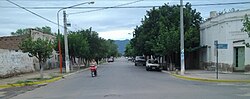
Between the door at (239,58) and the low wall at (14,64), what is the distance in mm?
20752

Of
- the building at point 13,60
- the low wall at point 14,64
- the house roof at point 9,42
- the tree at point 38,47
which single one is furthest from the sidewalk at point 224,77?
the house roof at point 9,42

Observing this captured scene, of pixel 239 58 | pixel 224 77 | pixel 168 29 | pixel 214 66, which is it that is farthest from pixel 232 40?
pixel 168 29

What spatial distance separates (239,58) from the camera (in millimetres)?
31859

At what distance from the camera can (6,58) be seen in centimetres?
3334

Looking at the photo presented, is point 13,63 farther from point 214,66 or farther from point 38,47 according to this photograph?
point 214,66

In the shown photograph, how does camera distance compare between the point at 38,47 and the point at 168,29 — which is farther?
the point at 168,29

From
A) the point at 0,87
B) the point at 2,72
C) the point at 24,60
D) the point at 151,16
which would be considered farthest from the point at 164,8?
the point at 0,87

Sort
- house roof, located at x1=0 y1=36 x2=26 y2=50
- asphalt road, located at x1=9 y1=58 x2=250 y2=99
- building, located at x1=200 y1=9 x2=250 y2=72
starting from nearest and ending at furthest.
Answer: asphalt road, located at x1=9 y1=58 x2=250 y2=99 < building, located at x1=200 y1=9 x2=250 y2=72 < house roof, located at x1=0 y1=36 x2=26 y2=50

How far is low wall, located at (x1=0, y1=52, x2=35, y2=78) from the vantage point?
3202cm

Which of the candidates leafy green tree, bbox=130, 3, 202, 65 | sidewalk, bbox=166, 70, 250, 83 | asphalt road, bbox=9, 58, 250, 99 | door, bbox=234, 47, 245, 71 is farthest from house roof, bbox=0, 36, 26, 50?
door, bbox=234, 47, 245, 71

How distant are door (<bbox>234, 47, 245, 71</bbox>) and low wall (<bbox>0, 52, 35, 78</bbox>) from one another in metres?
20.8

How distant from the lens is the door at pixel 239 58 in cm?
3150

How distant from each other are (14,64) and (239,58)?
21718 millimetres

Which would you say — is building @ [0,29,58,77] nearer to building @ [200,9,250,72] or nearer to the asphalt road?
the asphalt road
